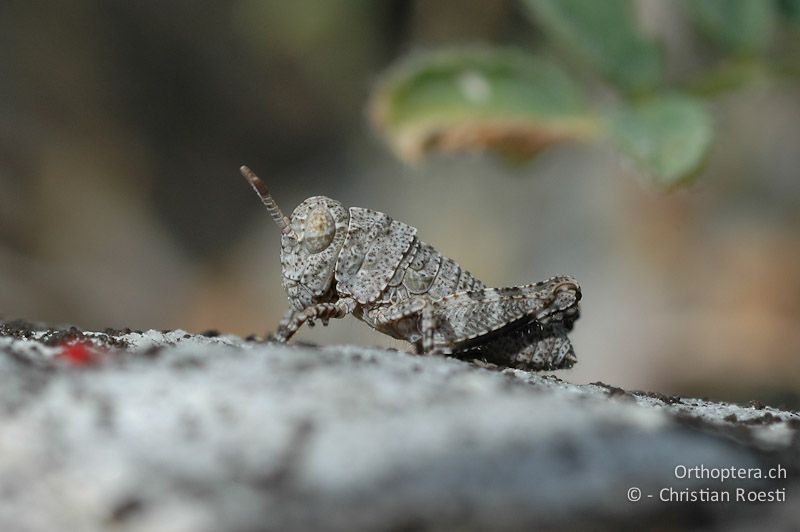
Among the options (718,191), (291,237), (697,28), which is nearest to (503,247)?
(718,191)

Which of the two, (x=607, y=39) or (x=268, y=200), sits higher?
(x=607, y=39)

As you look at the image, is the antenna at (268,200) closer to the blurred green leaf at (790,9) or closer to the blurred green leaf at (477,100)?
the blurred green leaf at (477,100)

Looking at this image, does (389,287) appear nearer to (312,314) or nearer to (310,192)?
(312,314)

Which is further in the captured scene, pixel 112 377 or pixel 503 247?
pixel 503 247

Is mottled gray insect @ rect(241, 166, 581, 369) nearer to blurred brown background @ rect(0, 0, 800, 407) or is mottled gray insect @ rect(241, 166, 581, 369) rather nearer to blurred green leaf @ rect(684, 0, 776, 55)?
blurred green leaf @ rect(684, 0, 776, 55)

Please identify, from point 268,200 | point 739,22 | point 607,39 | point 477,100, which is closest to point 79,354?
point 268,200

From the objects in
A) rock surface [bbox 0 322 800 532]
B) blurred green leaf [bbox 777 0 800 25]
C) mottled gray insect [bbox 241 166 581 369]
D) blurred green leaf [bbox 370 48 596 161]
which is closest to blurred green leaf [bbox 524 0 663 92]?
blurred green leaf [bbox 370 48 596 161]

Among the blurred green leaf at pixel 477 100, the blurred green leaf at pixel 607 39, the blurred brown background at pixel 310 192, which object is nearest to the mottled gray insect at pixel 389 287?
the blurred green leaf at pixel 477 100

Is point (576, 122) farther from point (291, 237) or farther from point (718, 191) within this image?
point (718, 191)
